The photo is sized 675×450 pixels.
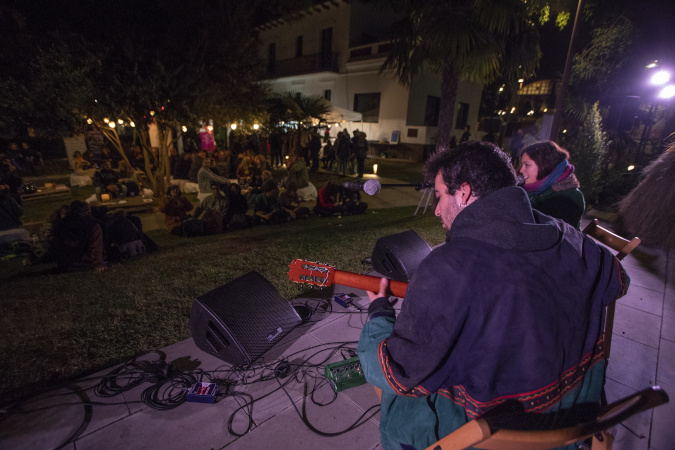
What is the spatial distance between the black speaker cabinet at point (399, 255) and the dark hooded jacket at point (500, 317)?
2.53m

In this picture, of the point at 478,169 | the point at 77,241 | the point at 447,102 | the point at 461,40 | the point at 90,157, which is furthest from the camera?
the point at 90,157

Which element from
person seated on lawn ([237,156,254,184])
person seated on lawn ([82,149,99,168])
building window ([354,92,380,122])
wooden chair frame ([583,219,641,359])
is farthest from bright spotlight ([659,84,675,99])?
person seated on lawn ([82,149,99,168])

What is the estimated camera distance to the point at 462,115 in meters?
22.1

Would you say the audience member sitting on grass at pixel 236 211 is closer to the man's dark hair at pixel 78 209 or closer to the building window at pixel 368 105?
the man's dark hair at pixel 78 209

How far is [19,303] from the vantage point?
3914 millimetres

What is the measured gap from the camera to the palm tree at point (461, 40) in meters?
6.59

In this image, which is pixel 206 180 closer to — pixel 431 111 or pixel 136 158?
pixel 136 158

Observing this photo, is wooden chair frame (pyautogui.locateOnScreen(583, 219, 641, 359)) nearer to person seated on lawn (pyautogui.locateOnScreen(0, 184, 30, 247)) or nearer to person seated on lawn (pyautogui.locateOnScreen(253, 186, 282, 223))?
person seated on lawn (pyautogui.locateOnScreen(253, 186, 282, 223))

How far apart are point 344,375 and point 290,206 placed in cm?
650

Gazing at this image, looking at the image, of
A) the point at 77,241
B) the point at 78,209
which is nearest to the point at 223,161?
the point at 78,209

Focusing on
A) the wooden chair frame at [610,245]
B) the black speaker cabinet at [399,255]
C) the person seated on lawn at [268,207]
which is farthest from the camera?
the person seated on lawn at [268,207]

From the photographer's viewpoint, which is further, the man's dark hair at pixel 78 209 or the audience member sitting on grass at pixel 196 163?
the audience member sitting on grass at pixel 196 163

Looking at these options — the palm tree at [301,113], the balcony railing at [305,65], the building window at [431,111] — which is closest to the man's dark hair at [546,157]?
the palm tree at [301,113]

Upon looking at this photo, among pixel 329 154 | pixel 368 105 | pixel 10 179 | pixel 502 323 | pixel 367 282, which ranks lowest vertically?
pixel 10 179
